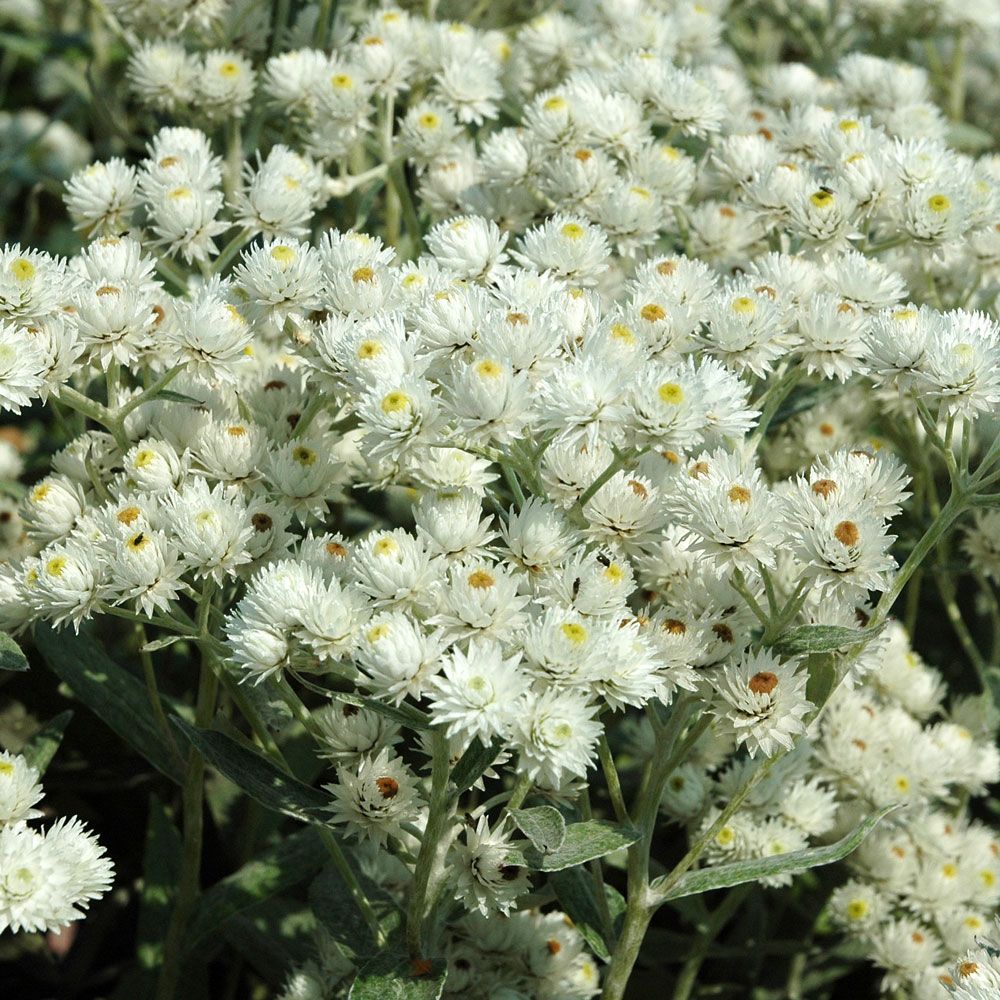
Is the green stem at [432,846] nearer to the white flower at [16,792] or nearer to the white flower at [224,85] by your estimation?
the white flower at [16,792]

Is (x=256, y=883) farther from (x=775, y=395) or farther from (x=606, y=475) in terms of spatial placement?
(x=775, y=395)

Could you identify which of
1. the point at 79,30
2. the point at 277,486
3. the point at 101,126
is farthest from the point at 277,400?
the point at 79,30

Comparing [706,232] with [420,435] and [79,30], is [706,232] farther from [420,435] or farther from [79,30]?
[79,30]

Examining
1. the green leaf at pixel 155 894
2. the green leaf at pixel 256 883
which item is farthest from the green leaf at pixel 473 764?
the green leaf at pixel 155 894

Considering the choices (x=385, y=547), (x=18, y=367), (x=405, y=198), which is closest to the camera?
(x=385, y=547)

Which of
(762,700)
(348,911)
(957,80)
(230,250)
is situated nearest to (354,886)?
(348,911)

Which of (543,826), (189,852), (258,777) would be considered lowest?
(189,852)

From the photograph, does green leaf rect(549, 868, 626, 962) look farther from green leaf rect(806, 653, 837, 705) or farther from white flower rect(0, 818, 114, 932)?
white flower rect(0, 818, 114, 932)
